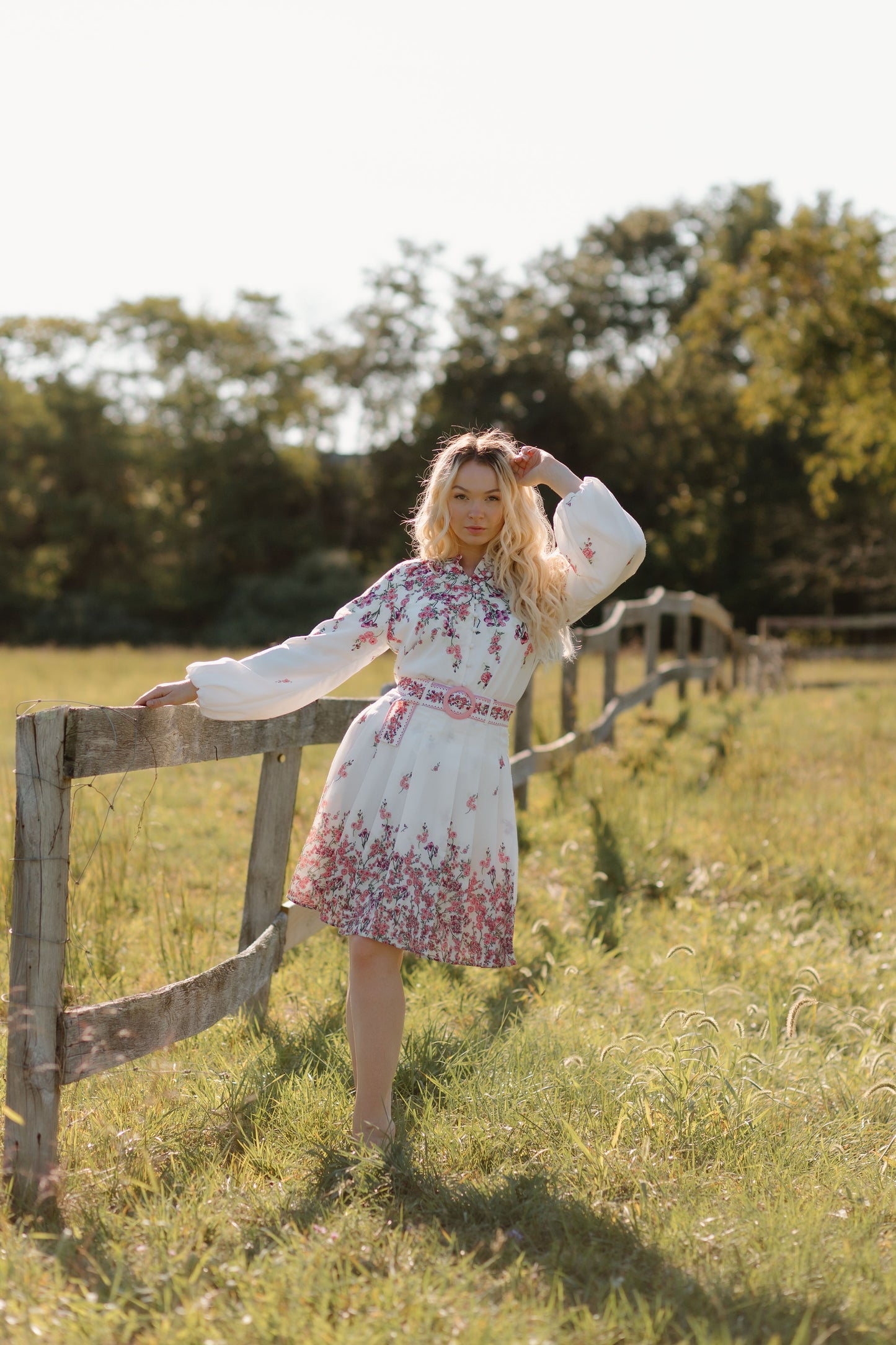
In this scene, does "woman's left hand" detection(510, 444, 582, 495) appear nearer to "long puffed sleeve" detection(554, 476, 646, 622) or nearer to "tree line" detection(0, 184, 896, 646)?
"long puffed sleeve" detection(554, 476, 646, 622)

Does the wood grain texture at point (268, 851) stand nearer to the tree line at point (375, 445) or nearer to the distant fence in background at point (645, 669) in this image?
the distant fence in background at point (645, 669)

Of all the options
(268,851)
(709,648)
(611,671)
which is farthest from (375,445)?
(268,851)

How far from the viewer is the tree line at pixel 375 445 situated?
33.3 m

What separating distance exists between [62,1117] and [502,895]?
1266 mm

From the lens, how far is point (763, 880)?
557 cm

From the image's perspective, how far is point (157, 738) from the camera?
2.86 metres

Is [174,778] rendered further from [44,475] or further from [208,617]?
[44,475]

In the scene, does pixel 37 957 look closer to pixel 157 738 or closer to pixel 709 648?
pixel 157 738

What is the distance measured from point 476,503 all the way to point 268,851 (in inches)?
53.8

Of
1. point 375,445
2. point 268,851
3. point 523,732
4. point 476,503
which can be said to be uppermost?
point 375,445

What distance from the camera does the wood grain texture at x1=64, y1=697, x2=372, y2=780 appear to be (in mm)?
2611

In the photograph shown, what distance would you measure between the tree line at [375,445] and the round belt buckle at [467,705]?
25.7 meters

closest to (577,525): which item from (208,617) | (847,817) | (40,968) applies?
(40,968)

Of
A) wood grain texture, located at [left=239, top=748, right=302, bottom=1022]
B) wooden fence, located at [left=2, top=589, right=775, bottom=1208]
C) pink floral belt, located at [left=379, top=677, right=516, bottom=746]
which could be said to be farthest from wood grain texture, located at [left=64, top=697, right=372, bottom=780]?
pink floral belt, located at [left=379, top=677, right=516, bottom=746]
